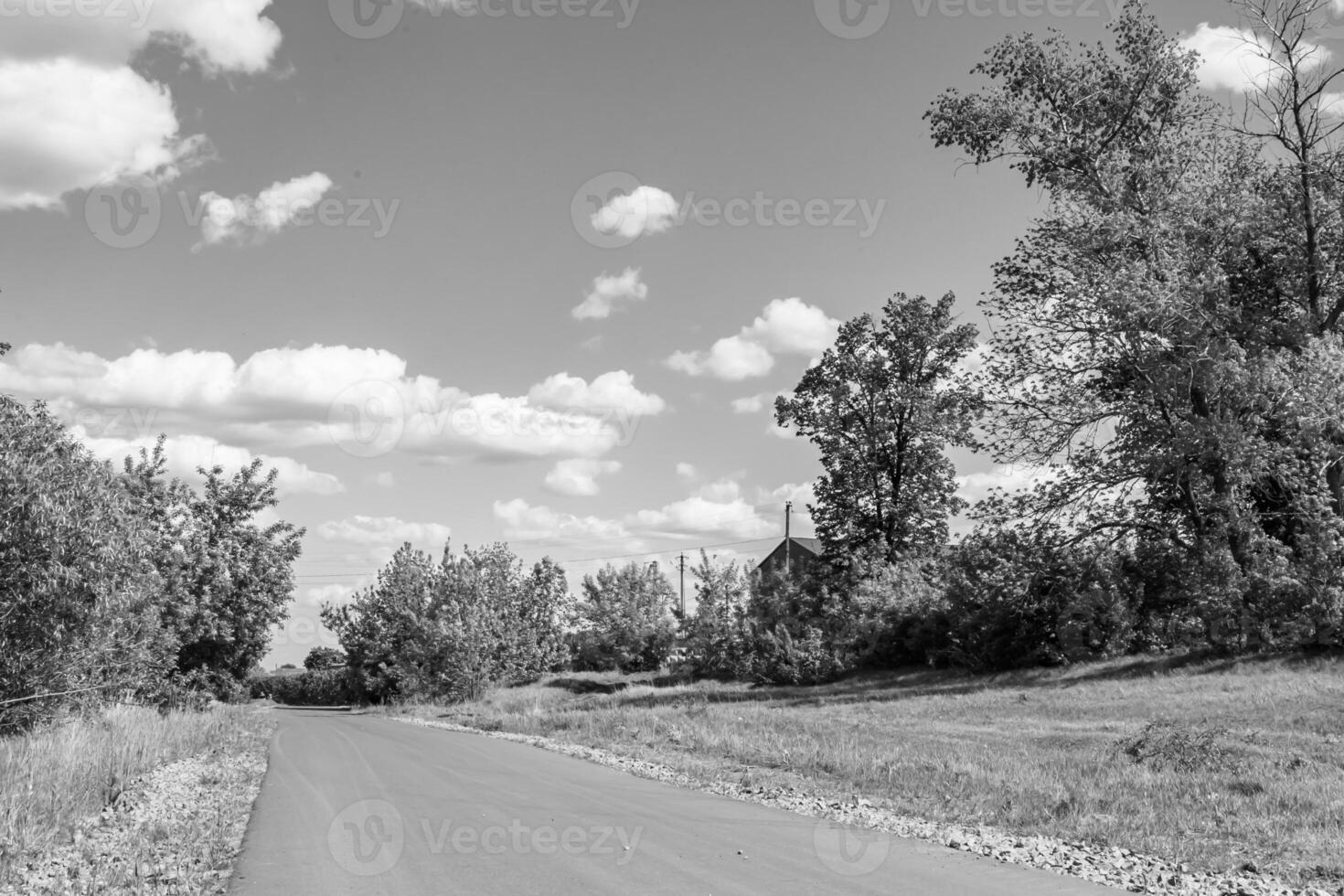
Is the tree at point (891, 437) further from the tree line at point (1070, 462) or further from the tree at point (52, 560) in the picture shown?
the tree at point (52, 560)

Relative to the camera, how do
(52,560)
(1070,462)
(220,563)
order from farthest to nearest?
(220,563) < (1070,462) < (52,560)

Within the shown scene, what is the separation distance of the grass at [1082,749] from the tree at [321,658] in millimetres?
59336

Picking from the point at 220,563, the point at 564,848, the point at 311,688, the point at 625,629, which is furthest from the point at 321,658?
the point at 564,848

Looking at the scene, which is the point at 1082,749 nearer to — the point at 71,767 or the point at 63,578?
the point at 71,767

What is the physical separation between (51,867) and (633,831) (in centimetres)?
536

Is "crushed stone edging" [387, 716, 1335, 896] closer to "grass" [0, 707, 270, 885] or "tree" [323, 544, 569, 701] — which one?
"grass" [0, 707, 270, 885]

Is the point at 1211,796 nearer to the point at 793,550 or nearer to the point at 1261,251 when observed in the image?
the point at 1261,251

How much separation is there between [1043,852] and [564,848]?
181 inches

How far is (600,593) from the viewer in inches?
2960

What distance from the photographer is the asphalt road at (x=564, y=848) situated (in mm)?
8430

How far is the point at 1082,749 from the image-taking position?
17672mm

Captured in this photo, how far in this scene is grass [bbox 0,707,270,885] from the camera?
1003cm

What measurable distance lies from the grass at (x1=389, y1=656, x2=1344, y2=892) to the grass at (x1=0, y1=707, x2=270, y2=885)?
26.8 ft

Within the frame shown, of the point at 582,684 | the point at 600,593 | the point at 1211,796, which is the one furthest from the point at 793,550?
the point at 1211,796
